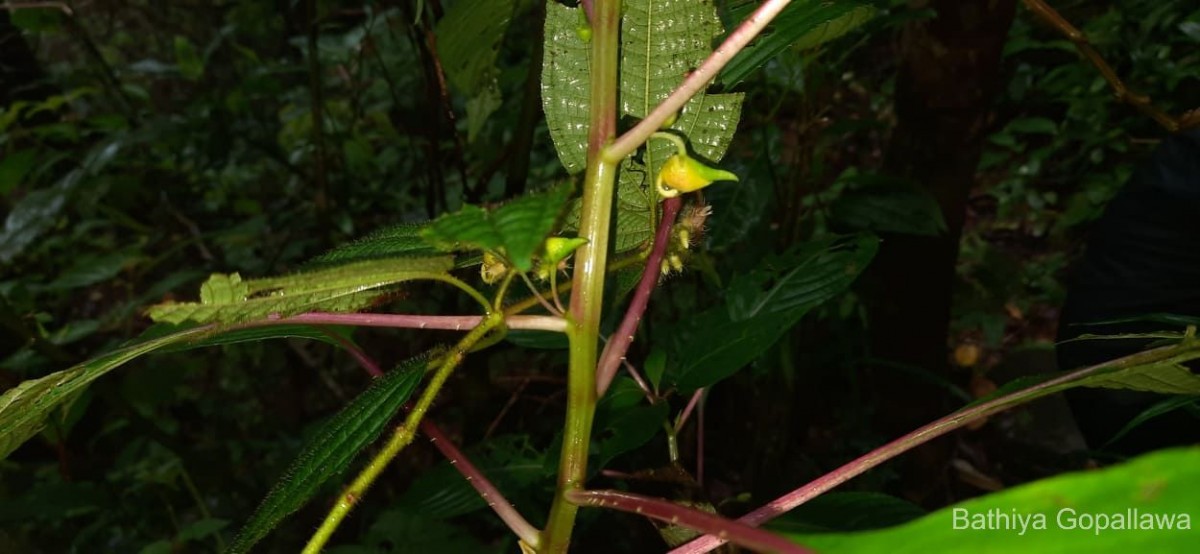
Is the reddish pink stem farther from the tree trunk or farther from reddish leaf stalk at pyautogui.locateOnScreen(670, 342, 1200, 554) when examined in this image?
the tree trunk

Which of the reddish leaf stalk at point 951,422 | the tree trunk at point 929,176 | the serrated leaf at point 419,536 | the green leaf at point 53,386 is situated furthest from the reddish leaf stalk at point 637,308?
the tree trunk at point 929,176

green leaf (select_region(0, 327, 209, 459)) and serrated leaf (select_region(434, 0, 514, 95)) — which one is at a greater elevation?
serrated leaf (select_region(434, 0, 514, 95))

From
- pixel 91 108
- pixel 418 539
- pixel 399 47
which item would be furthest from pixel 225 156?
pixel 91 108

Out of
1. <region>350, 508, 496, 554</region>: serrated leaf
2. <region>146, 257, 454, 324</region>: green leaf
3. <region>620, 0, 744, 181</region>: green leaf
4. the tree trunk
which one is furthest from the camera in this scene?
the tree trunk

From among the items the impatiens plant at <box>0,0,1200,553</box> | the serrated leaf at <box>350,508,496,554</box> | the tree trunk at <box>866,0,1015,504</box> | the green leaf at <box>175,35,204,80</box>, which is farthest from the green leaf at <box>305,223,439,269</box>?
the green leaf at <box>175,35,204,80</box>

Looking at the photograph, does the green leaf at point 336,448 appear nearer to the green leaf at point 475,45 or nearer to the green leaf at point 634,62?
the green leaf at point 634,62

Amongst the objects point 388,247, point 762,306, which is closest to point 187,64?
point 762,306
